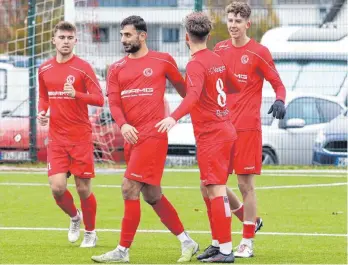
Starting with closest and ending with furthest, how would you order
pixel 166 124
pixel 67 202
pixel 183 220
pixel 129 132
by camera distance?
pixel 166 124 → pixel 129 132 → pixel 67 202 → pixel 183 220

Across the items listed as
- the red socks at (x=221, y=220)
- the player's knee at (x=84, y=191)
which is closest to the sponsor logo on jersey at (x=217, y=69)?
the red socks at (x=221, y=220)

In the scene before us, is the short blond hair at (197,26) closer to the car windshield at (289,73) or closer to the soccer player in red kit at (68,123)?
the soccer player in red kit at (68,123)

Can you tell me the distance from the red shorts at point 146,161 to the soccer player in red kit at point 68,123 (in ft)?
4.43

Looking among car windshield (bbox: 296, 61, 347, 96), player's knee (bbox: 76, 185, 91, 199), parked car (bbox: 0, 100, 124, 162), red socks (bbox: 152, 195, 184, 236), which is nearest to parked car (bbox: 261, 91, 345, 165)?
car windshield (bbox: 296, 61, 347, 96)

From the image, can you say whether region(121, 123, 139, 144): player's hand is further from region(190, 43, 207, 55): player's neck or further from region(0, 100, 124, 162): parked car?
region(0, 100, 124, 162): parked car

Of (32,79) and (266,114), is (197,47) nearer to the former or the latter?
(32,79)

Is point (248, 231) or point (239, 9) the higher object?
point (239, 9)

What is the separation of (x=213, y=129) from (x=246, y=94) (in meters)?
0.91

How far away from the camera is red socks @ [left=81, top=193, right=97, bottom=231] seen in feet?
38.7

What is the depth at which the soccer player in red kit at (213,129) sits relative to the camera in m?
10.5

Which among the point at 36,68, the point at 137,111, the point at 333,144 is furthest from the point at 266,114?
the point at 137,111

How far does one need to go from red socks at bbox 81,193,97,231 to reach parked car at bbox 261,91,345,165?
10610mm

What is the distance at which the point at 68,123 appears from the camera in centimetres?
1180

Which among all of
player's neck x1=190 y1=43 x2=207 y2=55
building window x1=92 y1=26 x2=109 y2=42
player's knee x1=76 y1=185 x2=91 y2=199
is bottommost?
player's knee x1=76 y1=185 x2=91 y2=199
